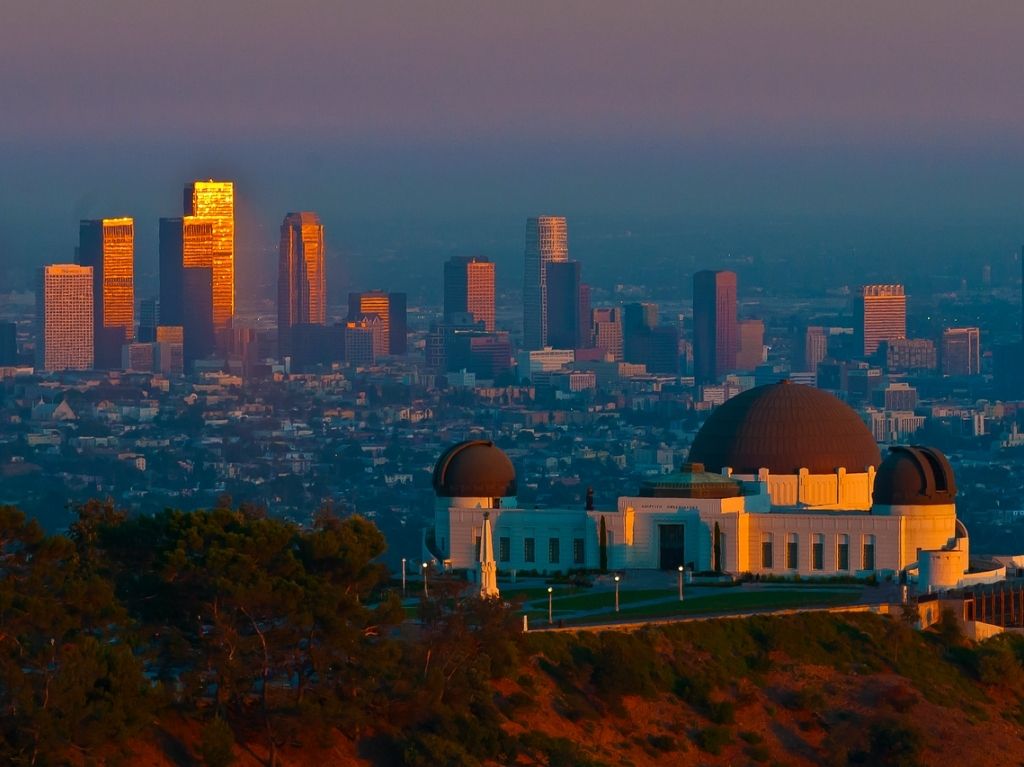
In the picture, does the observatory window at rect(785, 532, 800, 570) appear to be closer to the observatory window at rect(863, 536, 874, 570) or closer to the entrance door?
the observatory window at rect(863, 536, 874, 570)

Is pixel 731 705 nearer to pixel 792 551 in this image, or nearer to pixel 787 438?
pixel 792 551

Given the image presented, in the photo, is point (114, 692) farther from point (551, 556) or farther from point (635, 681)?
point (551, 556)

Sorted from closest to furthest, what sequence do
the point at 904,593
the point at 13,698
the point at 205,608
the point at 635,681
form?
the point at 13,698 → the point at 205,608 → the point at 635,681 → the point at 904,593

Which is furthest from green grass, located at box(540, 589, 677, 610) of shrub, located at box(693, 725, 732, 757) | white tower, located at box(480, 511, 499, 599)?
shrub, located at box(693, 725, 732, 757)

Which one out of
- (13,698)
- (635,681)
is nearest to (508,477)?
(635,681)

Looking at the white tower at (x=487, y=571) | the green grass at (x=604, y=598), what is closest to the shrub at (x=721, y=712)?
the white tower at (x=487, y=571)

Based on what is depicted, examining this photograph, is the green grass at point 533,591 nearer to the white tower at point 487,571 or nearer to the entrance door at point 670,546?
the white tower at point 487,571
